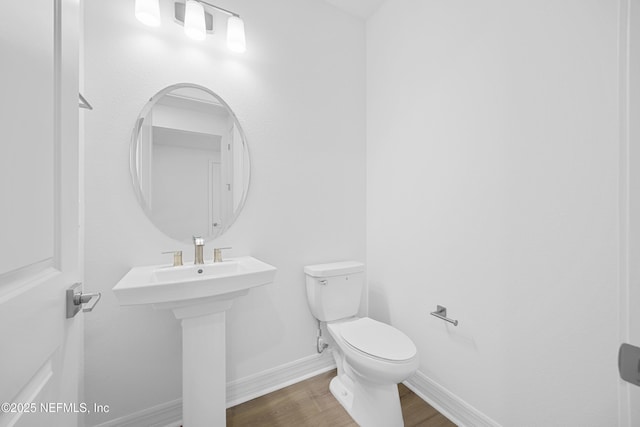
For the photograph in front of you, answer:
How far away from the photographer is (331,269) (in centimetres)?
167

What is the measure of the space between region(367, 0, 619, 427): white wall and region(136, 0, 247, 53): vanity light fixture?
42.0 inches

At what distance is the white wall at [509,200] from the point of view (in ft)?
3.10

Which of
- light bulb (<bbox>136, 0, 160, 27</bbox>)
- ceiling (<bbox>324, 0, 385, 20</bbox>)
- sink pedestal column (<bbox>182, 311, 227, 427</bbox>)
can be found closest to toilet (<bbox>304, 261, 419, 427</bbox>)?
sink pedestal column (<bbox>182, 311, 227, 427</bbox>)

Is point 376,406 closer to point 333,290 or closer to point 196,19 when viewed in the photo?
point 333,290

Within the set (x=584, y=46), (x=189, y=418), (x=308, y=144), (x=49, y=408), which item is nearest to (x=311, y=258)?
(x=308, y=144)

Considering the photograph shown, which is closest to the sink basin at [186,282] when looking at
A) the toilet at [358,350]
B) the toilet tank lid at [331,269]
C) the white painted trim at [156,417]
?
the toilet tank lid at [331,269]

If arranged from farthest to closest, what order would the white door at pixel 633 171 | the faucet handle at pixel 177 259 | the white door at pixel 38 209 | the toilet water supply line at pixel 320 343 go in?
the toilet water supply line at pixel 320 343
the faucet handle at pixel 177 259
the white door at pixel 633 171
the white door at pixel 38 209

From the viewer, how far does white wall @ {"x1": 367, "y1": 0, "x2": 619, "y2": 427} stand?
946 mm

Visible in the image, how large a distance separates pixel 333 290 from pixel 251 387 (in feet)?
2.57

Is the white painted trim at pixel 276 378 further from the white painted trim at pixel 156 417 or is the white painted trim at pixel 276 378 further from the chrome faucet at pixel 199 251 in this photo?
the chrome faucet at pixel 199 251

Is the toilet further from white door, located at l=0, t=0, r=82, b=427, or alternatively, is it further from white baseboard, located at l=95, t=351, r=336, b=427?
white door, located at l=0, t=0, r=82, b=427

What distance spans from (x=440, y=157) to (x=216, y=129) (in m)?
1.37

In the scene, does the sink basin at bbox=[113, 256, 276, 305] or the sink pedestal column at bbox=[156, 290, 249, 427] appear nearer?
the sink basin at bbox=[113, 256, 276, 305]

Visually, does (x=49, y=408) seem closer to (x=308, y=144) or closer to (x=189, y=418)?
(x=189, y=418)
